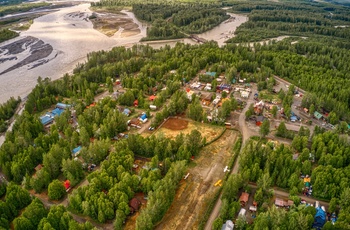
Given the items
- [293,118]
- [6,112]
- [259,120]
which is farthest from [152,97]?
[6,112]

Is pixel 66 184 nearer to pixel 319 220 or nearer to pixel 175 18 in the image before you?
pixel 319 220

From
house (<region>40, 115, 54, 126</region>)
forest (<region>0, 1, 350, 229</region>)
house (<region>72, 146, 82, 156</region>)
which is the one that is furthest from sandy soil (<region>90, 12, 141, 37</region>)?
house (<region>72, 146, 82, 156</region>)

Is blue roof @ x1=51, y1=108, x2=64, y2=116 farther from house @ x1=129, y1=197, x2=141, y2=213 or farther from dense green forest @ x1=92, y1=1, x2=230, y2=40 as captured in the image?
dense green forest @ x1=92, y1=1, x2=230, y2=40

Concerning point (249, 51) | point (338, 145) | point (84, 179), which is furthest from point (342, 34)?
point (84, 179)

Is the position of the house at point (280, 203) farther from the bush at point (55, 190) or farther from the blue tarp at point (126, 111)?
the blue tarp at point (126, 111)

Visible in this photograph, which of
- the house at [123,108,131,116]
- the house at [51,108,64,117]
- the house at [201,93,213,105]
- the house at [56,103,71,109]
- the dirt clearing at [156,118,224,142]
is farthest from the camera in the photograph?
the house at [201,93,213,105]

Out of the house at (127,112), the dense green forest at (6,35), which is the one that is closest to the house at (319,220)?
the house at (127,112)
